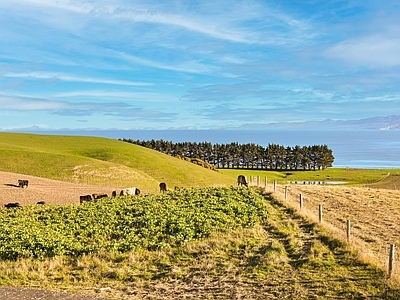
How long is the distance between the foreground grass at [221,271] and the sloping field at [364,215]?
5.58 ft

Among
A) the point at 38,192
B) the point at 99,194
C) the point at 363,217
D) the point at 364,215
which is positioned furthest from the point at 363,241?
the point at 38,192

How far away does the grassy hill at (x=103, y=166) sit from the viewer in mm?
63219

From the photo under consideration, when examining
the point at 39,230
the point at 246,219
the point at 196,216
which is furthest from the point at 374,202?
the point at 39,230

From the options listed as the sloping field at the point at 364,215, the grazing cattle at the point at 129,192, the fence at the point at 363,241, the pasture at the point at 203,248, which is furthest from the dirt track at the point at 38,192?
the sloping field at the point at 364,215

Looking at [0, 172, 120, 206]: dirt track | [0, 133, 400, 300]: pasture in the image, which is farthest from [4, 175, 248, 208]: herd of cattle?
[0, 133, 400, 300]: pasture

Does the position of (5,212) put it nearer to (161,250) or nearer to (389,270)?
(161,250)

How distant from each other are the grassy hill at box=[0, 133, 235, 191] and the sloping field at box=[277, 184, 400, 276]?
91.1 feet

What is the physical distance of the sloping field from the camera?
20.0 m

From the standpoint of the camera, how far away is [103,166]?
68.1 metres

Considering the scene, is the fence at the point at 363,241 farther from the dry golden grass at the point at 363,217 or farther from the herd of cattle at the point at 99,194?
the herd of cattle at the point at 99,194

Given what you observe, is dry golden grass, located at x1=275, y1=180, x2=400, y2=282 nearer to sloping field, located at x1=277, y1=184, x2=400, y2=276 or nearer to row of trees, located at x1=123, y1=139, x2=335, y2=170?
sloping field, located at x1=277, y1=184, x2=400, y2=276

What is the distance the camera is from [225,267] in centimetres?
A: 1664

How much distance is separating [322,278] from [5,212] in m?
25.8

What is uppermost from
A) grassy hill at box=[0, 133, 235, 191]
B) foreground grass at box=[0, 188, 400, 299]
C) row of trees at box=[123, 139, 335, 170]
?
row of trees at box=[123, 139, 335, 170]
